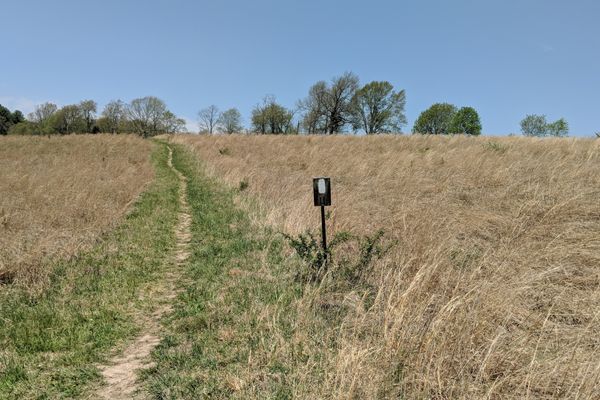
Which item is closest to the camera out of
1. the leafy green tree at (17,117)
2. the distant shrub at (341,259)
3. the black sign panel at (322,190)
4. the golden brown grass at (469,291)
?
the golden brown grass at (469,291)

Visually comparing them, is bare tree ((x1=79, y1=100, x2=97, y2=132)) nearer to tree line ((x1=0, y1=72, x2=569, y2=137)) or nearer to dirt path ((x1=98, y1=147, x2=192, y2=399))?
tree line ((x1=0, y1=72, x2=569, y2=137))

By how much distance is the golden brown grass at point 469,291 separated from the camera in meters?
2.24

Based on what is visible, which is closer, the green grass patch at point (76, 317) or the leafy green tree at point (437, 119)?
the green grass patch at point (76, 317)

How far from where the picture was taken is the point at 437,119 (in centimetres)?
6806

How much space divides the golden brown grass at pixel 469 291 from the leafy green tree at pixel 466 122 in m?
60.8

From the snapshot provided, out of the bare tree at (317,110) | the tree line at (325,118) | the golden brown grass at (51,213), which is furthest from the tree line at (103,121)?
the golden brown grass at (51,213)

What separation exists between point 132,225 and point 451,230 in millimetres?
6181

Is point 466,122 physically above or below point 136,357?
above

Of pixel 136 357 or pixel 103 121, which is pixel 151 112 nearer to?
pixel 103 121

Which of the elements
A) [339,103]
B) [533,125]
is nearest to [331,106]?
[339,103]

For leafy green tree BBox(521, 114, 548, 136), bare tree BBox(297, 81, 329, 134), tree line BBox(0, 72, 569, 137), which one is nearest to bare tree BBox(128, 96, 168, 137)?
tree line BBox(0, 72, 569, 137)

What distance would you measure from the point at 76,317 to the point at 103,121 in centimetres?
9023

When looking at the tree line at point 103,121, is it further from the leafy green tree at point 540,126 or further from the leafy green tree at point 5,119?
the leafy green tree at point 540,126

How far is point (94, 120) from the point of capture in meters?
83.7
